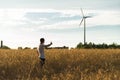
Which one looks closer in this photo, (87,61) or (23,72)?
(23,72)

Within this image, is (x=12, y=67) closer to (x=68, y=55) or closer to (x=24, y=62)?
(x=24, y=62)

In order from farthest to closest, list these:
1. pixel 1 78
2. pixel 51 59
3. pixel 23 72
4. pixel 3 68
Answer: pixel 51 59
pixel 3 68
pixel 23 72
pixel 1 78

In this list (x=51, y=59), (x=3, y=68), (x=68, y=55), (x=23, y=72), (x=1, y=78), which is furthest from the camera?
(x=68, y=55)

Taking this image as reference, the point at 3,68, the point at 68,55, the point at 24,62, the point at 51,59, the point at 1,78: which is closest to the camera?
the point at 1,78

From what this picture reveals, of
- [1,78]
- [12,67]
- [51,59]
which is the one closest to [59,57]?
[51,59]

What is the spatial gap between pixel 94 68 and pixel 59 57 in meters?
3.36

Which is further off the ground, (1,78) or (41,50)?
(41,50)

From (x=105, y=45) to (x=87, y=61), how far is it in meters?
44.6

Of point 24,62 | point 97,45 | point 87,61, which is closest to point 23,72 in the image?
point 24,62

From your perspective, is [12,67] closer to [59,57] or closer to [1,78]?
[1,78]

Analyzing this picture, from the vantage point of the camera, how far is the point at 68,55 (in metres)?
23.7

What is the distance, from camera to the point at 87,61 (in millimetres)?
21641

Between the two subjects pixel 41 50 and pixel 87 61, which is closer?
pixel 41 50

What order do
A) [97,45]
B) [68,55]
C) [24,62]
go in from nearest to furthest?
[24,62], [68,55], [97,45]
